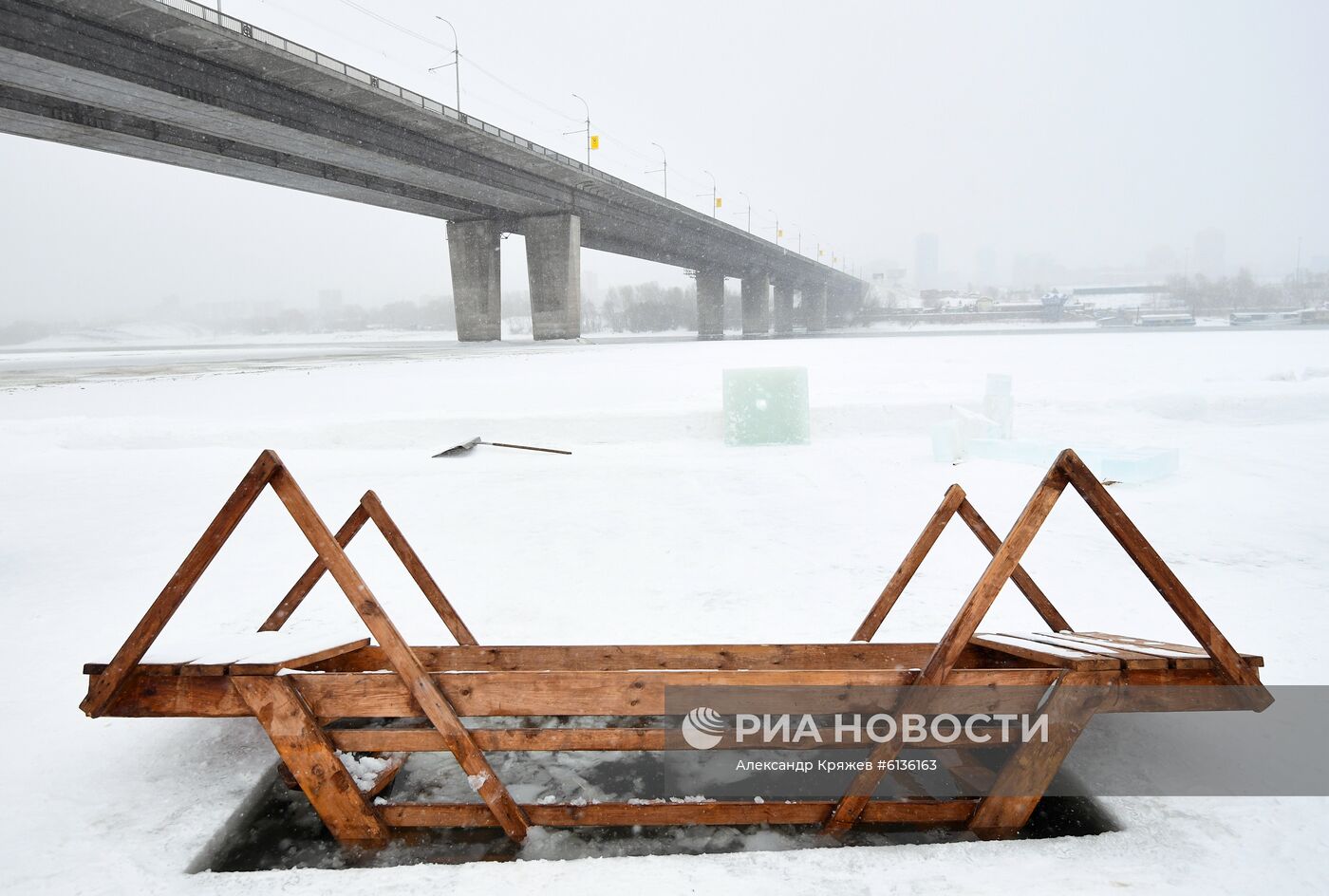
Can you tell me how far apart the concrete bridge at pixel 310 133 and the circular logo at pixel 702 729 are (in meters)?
24.2

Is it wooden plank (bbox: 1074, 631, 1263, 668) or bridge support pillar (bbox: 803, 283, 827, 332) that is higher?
bridge support pillar (bbox: 803, 283, 827, 332)

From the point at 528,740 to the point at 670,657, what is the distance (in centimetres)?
90

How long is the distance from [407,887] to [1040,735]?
2.01m

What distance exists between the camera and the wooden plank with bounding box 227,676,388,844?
7.54 feet

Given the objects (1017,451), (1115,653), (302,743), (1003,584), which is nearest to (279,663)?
(302,743)

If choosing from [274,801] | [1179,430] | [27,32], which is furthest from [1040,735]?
[27,32]

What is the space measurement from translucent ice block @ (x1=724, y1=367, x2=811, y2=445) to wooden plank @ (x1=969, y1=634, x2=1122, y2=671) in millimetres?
8041

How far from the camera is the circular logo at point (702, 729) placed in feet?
8.30

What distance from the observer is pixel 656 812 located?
8.03ft

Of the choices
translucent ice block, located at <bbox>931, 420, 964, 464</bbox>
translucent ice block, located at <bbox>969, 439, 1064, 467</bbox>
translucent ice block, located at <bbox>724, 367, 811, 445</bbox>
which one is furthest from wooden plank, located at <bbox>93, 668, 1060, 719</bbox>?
translucent ice block, located at <bbox>724, 367, 811, 445</bbox>

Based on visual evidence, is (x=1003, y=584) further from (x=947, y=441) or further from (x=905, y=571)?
(x=947, y=441)

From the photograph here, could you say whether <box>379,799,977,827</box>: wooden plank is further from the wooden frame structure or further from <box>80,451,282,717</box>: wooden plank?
<box>80,451,282,717</box>: wooden plank

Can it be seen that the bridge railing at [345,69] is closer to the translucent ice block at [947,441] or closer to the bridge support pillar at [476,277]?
the bridge support pillar at [476,277]

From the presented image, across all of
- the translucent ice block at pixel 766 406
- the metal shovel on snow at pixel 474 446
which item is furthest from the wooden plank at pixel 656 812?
the translucent ice block at pixel 766 406
